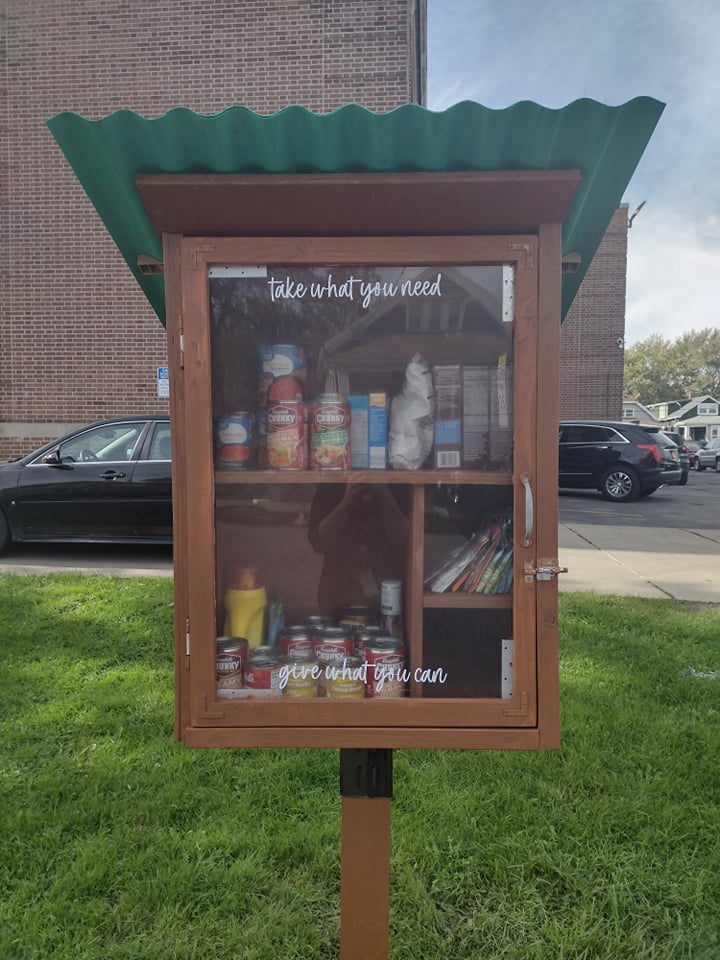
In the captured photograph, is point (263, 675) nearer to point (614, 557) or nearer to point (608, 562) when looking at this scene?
point (608, 562)

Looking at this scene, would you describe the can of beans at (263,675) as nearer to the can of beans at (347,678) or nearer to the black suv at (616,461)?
the can of beans at (347,678)

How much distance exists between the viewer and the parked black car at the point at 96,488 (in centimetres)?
694

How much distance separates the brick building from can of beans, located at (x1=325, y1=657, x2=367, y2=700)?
36.6ft

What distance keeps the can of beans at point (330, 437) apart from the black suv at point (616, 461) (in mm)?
12981

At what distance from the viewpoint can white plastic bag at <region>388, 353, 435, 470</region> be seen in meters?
1.77

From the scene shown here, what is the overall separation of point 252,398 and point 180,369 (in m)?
0.25

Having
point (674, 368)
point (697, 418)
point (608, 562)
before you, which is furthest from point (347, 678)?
→ point (674, 368)

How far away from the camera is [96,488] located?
6.97 m

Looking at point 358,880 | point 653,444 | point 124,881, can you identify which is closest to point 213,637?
point 358,880

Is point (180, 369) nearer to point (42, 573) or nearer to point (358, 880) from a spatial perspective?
point (358, 880)

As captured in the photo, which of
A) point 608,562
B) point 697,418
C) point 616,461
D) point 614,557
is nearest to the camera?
point 608,562

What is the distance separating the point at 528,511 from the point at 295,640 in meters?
0.67

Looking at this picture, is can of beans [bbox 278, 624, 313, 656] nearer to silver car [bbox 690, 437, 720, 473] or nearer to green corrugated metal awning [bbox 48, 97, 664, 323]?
green corrugated metal awning [bbox 48, 97, 664, 323]

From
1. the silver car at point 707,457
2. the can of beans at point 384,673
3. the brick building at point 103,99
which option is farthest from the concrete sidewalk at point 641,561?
the silver car at point 707,457
